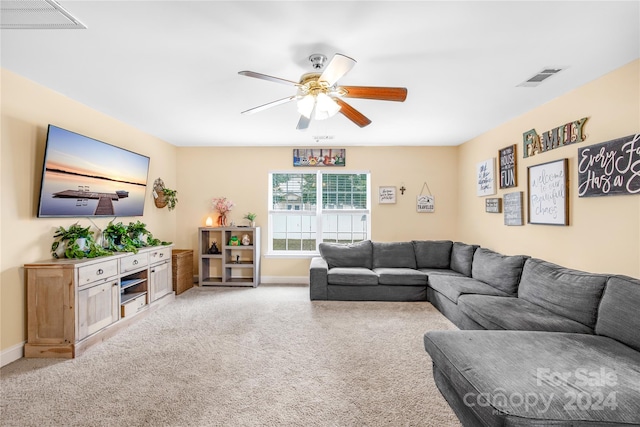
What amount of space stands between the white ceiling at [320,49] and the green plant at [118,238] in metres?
1.40

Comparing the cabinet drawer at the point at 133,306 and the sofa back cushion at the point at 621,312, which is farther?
the cabinet drawer at the point at 133,306

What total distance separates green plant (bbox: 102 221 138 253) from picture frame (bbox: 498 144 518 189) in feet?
15.7

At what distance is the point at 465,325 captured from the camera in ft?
10.3

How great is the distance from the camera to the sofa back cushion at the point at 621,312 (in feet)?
6.40

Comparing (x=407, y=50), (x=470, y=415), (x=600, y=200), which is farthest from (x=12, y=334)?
(x=600, y=200)

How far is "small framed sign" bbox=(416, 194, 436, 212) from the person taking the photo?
5.44 meters

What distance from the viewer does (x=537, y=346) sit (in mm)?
1876

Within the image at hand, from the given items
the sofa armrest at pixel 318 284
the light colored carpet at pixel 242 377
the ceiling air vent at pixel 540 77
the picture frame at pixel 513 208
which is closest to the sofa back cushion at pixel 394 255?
the sofa armrest at pixel 318 284

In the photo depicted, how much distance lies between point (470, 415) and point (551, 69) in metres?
2.75

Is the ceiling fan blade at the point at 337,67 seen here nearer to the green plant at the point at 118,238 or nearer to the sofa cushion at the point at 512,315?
the sofa cushion at the point at 512,315

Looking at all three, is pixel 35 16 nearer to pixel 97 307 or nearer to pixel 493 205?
pixel 97 307

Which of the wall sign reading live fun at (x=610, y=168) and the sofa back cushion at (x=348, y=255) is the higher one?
the wall sign reading live fun at (x=610, y=168)

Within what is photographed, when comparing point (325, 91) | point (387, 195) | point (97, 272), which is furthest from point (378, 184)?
point (97, 272)

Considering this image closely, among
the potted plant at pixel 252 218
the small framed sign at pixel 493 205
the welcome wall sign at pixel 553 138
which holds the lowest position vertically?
the potted plant at pixel 252 218
